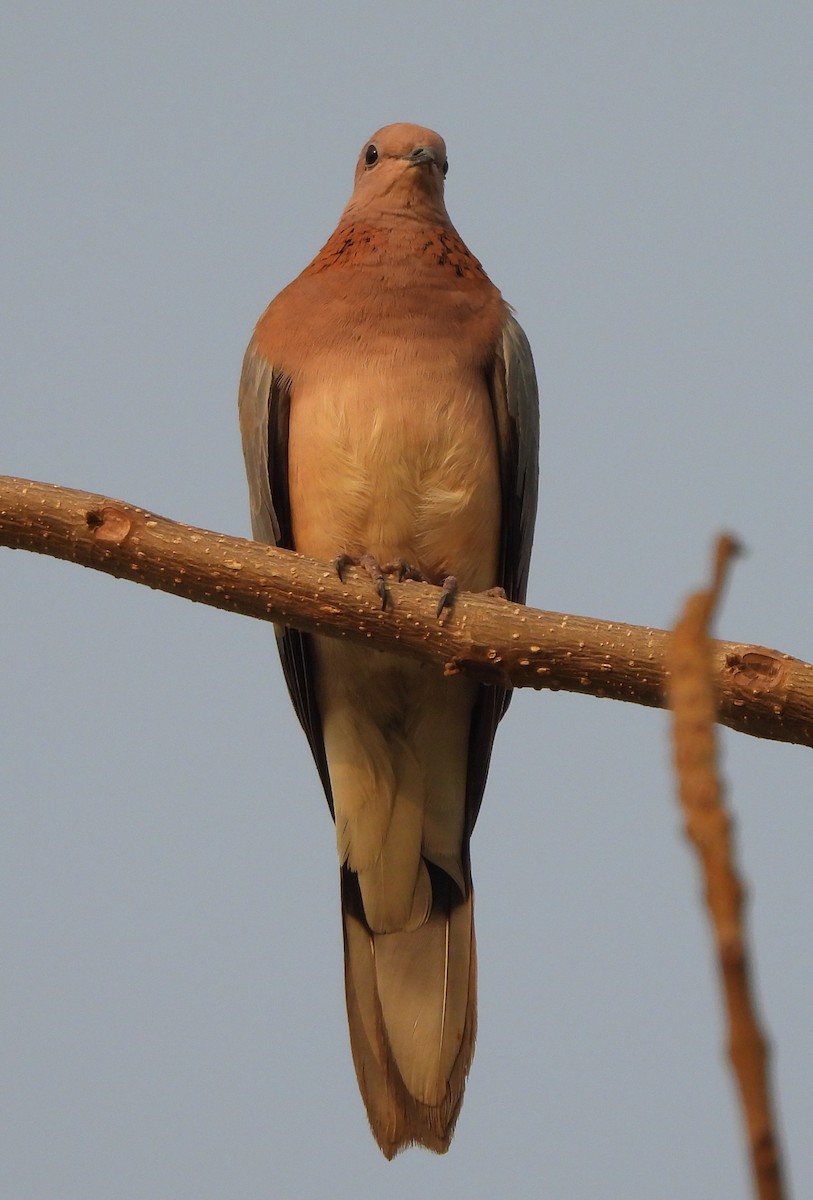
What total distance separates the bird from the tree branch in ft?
2.99

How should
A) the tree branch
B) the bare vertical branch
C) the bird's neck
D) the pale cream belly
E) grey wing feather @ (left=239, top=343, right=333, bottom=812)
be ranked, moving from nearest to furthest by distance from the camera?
Result: the bare vertical branch, the tree branch, the pale cream belly, grey wing feather @ (left=239, top=343, right=333, bottom=812), the bird's neck

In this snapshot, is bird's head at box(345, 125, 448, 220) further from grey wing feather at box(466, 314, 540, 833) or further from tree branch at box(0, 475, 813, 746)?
tree branch at box(0, 475, 813, 746)

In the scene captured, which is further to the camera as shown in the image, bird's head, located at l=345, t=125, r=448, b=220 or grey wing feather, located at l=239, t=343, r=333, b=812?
bird's head, located at l=345, t=125, r=448, b=220

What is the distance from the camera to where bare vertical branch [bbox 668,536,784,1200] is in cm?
103

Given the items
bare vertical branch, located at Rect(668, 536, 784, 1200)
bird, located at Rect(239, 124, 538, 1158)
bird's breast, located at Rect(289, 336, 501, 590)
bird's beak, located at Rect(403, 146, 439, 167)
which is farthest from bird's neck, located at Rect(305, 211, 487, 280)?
bare vertical branch, located at Rect(668, 536, 784, 1200)

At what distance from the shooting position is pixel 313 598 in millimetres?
4059

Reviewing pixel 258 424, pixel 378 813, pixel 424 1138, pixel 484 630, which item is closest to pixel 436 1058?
pixel 424 1138

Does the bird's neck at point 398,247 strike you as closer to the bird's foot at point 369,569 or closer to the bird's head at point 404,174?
the bird's head at point 404,174

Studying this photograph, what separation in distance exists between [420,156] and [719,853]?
541 centimetres

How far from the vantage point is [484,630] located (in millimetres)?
3980

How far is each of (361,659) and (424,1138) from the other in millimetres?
1744

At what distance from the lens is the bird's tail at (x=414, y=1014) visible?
518cm

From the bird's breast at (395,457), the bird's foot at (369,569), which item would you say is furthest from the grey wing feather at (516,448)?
the bird's foot at (369,569)

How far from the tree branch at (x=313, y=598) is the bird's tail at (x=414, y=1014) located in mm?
1845
